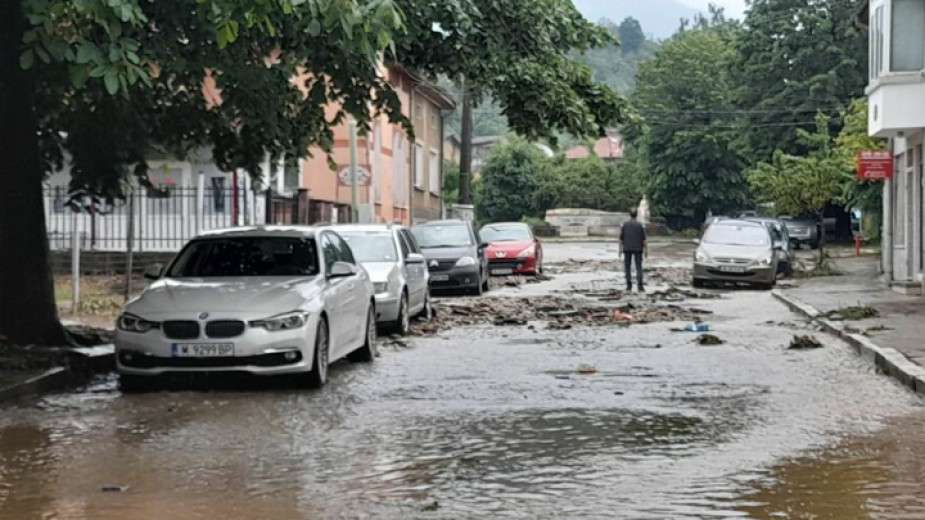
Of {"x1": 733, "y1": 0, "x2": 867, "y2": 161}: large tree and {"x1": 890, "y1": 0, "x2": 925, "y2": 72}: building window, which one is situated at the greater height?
{"x1": 733, "y1": 0, "x2": 867, "y2": 161}: large tree

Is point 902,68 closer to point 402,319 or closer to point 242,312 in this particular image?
point 402,319

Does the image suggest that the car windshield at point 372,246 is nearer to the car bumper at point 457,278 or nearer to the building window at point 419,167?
the car bumper at point 457,278

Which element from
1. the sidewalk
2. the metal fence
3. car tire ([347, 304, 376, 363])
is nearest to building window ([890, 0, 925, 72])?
the sidewalk

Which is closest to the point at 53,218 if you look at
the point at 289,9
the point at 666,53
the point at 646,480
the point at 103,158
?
the point at 103,158

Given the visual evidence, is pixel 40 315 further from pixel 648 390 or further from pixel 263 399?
pixel 648 390

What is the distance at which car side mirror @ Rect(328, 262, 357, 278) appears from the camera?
12602 millimetres

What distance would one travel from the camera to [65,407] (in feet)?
35.5

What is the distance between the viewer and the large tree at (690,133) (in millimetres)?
72625

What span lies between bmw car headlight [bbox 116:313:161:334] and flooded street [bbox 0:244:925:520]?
2.14 ft

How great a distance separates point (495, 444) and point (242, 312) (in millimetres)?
3436

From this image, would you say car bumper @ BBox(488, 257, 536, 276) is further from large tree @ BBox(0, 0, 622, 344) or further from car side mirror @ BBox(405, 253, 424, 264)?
large tree @ BBox(0, 0, 622, 344)

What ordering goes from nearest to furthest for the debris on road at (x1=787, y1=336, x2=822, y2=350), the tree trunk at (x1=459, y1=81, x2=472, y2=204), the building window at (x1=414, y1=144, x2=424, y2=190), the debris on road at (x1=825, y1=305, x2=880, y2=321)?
the debris on road at (x1=787, y1=336, x2=822, y2=350), the debris on road at (x1=825, y1=305, x2=880, y2=321), the tree trunk at (x1=459, y1=81, x2=472, y2=204), the building window at (x1=414, y1=144, x2=424, y2=190)

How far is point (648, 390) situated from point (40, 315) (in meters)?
6.83

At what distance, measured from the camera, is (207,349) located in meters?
11.1
